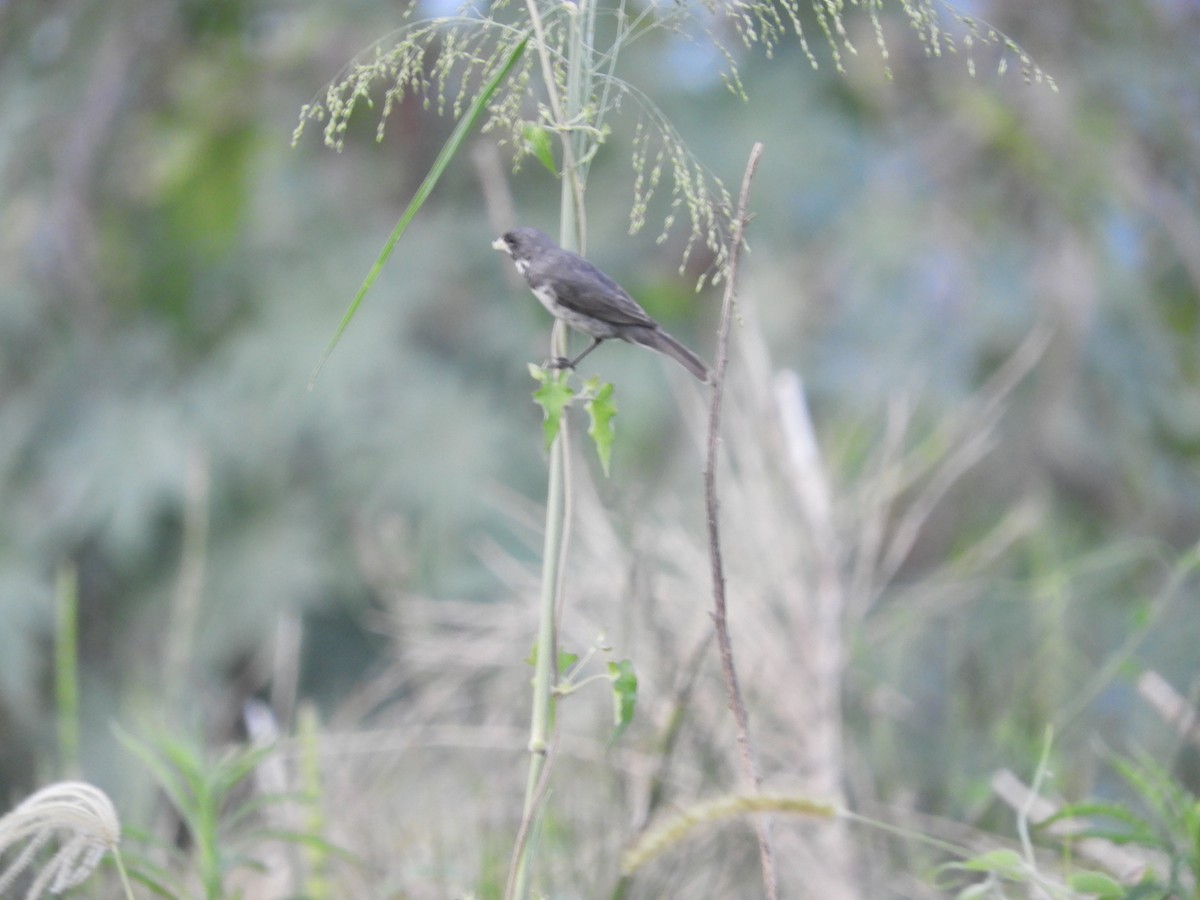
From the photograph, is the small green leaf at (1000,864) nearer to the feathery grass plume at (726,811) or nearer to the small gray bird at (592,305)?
the feathery grass plume at (726,811)

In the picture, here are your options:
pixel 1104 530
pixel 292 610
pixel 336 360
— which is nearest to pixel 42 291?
pixel 336 360

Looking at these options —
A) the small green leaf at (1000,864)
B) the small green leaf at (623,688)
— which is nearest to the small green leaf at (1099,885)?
the small green leaf at (1000,864)

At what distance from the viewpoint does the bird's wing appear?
1388mm

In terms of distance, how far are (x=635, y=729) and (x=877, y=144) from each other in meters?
4.37

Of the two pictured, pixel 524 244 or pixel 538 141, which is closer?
pixel 538 141

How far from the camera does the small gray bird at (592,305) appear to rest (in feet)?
4.60

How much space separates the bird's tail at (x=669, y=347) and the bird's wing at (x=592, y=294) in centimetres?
1

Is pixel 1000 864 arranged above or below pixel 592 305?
below

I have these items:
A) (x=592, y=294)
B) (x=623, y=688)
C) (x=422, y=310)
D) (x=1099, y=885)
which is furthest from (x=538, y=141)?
(x=422, y=310)

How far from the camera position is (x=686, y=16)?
4.22 ft

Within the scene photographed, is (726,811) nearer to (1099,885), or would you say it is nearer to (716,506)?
(716,506)

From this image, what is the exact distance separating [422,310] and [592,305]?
170 inches

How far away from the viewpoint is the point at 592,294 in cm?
143

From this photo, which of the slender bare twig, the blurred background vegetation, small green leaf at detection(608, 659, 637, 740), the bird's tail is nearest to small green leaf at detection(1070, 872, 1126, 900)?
the slender bare twig
